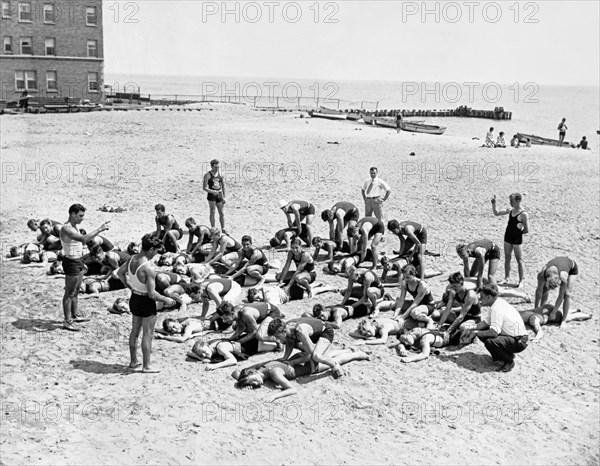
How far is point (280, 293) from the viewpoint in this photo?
43.7 ft

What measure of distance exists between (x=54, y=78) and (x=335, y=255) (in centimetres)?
4427

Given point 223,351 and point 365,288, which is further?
point 365,288

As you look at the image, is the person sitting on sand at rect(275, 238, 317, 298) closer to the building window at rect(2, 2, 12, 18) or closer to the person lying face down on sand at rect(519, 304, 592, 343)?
the person lying face down on sand at rect(519, 304, 592, 343)

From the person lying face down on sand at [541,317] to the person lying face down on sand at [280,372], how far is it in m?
3.45

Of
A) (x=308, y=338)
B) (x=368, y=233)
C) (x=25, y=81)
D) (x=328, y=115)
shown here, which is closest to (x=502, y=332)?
(x=308, y=338)

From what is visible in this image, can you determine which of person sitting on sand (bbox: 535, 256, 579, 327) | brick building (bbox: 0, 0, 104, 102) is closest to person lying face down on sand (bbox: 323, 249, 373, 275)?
person sitting on sand (bbox: 535, 256, 579, 327)

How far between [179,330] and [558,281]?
19.7ft

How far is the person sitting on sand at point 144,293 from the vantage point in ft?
32.0

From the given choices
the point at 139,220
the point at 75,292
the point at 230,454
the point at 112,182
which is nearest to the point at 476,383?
the point at 230,454

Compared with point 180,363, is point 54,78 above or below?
above

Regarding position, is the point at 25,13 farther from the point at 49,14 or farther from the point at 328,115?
the point at 328,115

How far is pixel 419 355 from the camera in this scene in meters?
11.1

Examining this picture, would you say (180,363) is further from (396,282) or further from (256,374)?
(396,282)

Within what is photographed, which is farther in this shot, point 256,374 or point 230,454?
point 256,374
